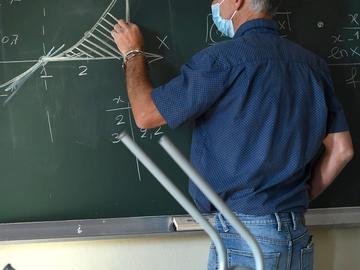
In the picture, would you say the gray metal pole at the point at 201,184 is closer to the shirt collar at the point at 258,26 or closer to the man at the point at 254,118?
Result: the man at the point at 254,118

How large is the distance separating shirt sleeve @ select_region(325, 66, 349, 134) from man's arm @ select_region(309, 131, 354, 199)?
0.02m

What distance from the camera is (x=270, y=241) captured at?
157 centimetres

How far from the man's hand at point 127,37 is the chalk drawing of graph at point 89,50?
25 mm

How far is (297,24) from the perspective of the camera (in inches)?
78.6

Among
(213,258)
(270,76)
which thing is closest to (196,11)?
(270,76)

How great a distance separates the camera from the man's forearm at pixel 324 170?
1.79 meters

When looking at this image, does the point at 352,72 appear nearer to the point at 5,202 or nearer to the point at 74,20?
the point at 74,20

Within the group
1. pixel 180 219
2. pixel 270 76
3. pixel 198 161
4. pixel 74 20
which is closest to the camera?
pixel 270 76

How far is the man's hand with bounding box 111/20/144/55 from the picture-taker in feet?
5.94

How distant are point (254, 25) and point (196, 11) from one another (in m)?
0.40

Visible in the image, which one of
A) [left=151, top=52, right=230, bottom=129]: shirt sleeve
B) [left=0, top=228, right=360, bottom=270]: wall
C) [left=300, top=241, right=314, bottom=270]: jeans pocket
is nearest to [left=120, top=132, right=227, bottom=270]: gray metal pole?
[left=151, top=52, right=230, bottom=129]: shirt sleeve

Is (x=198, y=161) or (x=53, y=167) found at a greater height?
(x=53, y=167)

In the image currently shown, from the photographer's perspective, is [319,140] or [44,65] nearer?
[319,140]

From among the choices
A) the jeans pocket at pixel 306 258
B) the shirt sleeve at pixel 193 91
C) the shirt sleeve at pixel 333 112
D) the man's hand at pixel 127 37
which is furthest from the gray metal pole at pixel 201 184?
the man's hand at pixel 127 37
